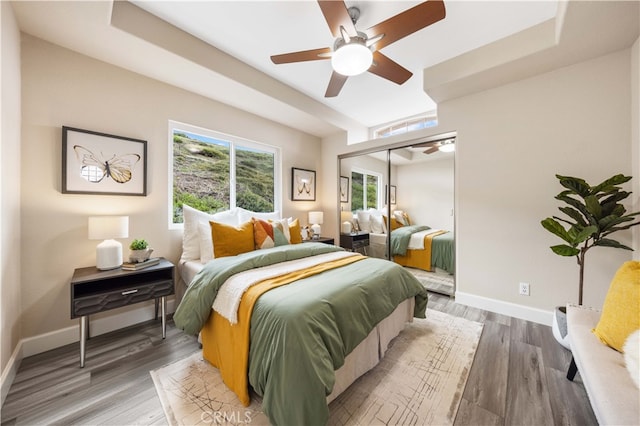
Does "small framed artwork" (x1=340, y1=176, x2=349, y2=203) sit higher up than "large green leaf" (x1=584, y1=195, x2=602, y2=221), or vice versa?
"small framed artwork" (x1=340, y1=176, x2=349, y2=203)

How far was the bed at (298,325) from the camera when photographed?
1149mm

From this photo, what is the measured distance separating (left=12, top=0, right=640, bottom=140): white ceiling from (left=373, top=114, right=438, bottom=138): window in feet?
3.86

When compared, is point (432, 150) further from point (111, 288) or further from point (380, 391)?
point (111, 288)

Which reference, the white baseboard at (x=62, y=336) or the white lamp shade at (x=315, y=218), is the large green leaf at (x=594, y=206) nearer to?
the white lamp shade at (x=315, y=218)

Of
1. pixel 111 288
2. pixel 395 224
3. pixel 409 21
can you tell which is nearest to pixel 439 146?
pixel 395 224

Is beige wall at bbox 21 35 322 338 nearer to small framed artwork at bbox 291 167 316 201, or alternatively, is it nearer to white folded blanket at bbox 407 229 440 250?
small framed artwork at bbox 291 167 316 201

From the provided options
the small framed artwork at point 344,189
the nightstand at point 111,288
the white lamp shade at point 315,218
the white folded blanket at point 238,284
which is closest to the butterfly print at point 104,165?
the nightstand at point 111,288

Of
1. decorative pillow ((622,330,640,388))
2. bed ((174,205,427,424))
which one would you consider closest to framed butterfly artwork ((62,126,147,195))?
bed ((174,205,427,424))

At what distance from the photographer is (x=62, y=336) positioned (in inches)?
80.4

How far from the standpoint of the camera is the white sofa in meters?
0.89

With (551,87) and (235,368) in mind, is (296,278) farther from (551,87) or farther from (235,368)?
(551,87)

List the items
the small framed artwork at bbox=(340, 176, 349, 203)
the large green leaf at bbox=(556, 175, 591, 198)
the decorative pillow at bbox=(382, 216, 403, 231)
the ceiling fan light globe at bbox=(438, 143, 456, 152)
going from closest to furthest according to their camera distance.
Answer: the large green leaf at bbox=(556, 175, 591, 198) < the ceiling fan light globe at bbox=(438, 143, 456, 152) < the decorative pillow at bbox=(382, 216, 403, 231) < the small framed artwork at bbox=(340, 176, 349, 203)

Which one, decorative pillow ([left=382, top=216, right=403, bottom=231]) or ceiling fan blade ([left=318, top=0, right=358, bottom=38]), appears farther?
decorative pillow ([left=382, top=216, right=403, bottom=231])

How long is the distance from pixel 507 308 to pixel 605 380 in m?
1.82
